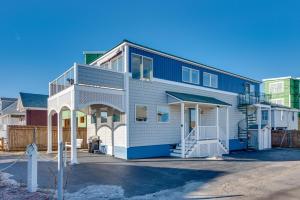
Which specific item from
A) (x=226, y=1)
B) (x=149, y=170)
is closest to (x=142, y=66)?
(x=149, y=170)

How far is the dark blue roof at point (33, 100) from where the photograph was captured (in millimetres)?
25044

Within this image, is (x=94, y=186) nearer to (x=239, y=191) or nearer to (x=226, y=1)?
(x=239, y=191)

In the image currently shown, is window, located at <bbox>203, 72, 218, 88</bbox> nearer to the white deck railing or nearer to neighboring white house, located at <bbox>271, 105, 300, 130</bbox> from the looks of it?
the white deck railing

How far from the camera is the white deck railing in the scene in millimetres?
15719

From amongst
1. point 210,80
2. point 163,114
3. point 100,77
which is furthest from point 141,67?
point 210,80

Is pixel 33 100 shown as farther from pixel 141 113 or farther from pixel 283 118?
pixel 283 118

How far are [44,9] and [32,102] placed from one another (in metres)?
12.9

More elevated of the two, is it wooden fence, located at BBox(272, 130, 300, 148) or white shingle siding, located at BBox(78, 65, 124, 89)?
white shingle siding, located at BBox(78, 65, 124, 89)

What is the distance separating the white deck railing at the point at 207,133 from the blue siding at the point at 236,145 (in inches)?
177

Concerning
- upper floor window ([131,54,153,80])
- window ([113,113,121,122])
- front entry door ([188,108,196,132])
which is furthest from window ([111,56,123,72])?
front entry door ([188,108,196,132])

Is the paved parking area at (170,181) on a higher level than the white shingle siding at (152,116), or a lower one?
lower

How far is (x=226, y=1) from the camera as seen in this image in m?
18.4

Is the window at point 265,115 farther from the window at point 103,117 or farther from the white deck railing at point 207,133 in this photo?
the window at point 103,117

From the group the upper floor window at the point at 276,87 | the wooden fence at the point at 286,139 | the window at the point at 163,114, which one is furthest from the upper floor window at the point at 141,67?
the upper floor window at the point at 276,87
